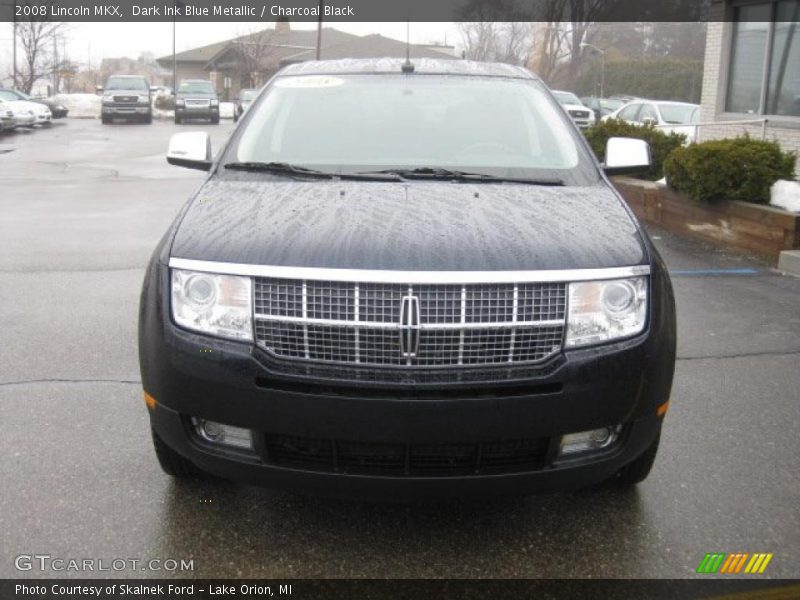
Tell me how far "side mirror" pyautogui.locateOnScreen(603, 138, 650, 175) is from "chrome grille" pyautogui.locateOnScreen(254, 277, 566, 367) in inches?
76.4

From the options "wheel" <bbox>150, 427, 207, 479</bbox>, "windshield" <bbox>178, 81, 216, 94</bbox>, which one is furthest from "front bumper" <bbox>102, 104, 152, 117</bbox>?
"wheel" <bbox>150, 427, 207, 479</bbox>

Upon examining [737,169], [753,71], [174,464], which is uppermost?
[753,71]

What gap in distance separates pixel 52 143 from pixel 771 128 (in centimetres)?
2073

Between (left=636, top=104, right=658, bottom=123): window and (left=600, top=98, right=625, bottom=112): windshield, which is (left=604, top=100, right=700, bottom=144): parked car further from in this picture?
(left=600, top=98, right=625, bottom=112): windshield

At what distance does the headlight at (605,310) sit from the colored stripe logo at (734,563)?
2.86 ft

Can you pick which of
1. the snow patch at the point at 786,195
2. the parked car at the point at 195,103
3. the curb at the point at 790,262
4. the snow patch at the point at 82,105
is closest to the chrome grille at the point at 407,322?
the curb at the point at 790,262

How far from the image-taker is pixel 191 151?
4480 millimetres

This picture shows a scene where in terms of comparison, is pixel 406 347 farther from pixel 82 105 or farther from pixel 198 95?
pixel 82 105

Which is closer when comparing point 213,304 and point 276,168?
point 213,304

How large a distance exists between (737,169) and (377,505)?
268 inches

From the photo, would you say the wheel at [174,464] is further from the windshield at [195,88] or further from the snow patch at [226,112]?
the snow patch at [226,112]

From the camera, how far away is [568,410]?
273 centimetres

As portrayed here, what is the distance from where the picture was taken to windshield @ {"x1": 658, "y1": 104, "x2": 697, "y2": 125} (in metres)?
18.7

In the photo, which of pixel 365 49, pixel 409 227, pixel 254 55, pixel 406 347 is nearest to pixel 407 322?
pixel 406 347
